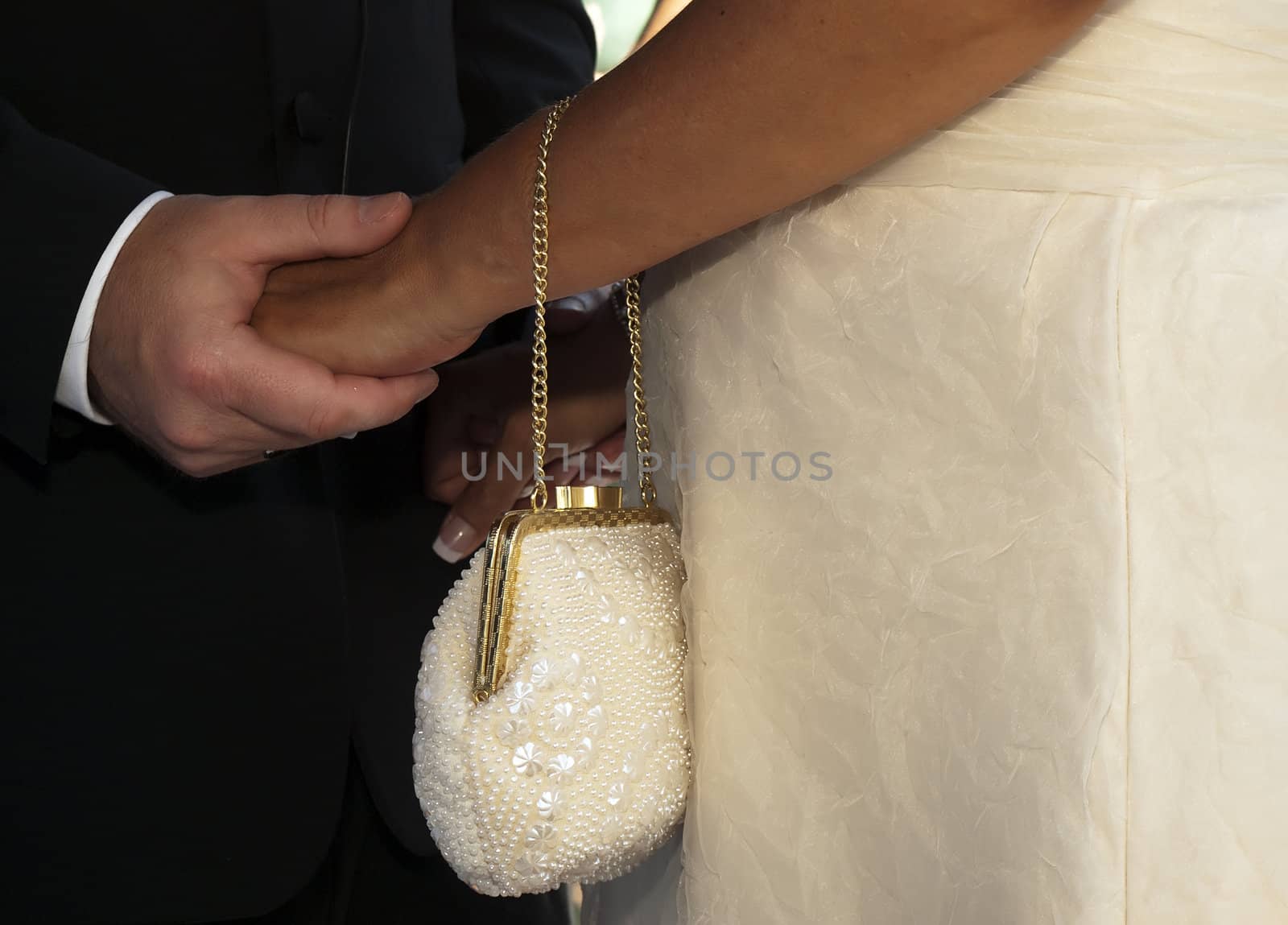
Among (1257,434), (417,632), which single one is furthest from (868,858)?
(417,632)

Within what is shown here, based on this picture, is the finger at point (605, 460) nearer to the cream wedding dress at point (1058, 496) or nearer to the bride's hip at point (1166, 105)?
the cream wedding dress at point (1058, 496)

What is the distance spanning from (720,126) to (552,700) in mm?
363

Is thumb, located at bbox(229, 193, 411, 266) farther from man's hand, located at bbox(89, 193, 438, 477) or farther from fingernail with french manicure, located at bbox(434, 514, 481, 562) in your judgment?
fingernail with french manicure, located at bbox(434, 514, 481, 562)

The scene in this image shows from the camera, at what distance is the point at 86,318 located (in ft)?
2.69

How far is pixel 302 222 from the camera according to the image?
794 mm

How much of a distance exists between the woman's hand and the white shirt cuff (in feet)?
1.10

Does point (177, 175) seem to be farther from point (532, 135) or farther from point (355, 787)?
point (355, 787)

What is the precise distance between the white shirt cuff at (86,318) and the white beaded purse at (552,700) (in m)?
0.34

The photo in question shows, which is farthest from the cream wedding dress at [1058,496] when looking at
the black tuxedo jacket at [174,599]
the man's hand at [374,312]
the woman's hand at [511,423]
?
the black tuxedo jacket at [174,599]

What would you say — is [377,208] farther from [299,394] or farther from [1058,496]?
[1058,496]

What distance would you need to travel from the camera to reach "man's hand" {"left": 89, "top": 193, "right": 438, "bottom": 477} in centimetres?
78

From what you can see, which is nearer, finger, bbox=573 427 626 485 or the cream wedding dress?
the cream wedding dress

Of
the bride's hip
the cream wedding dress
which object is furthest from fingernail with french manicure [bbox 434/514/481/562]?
the bride's hip

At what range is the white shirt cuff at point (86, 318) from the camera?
0.82 metres
